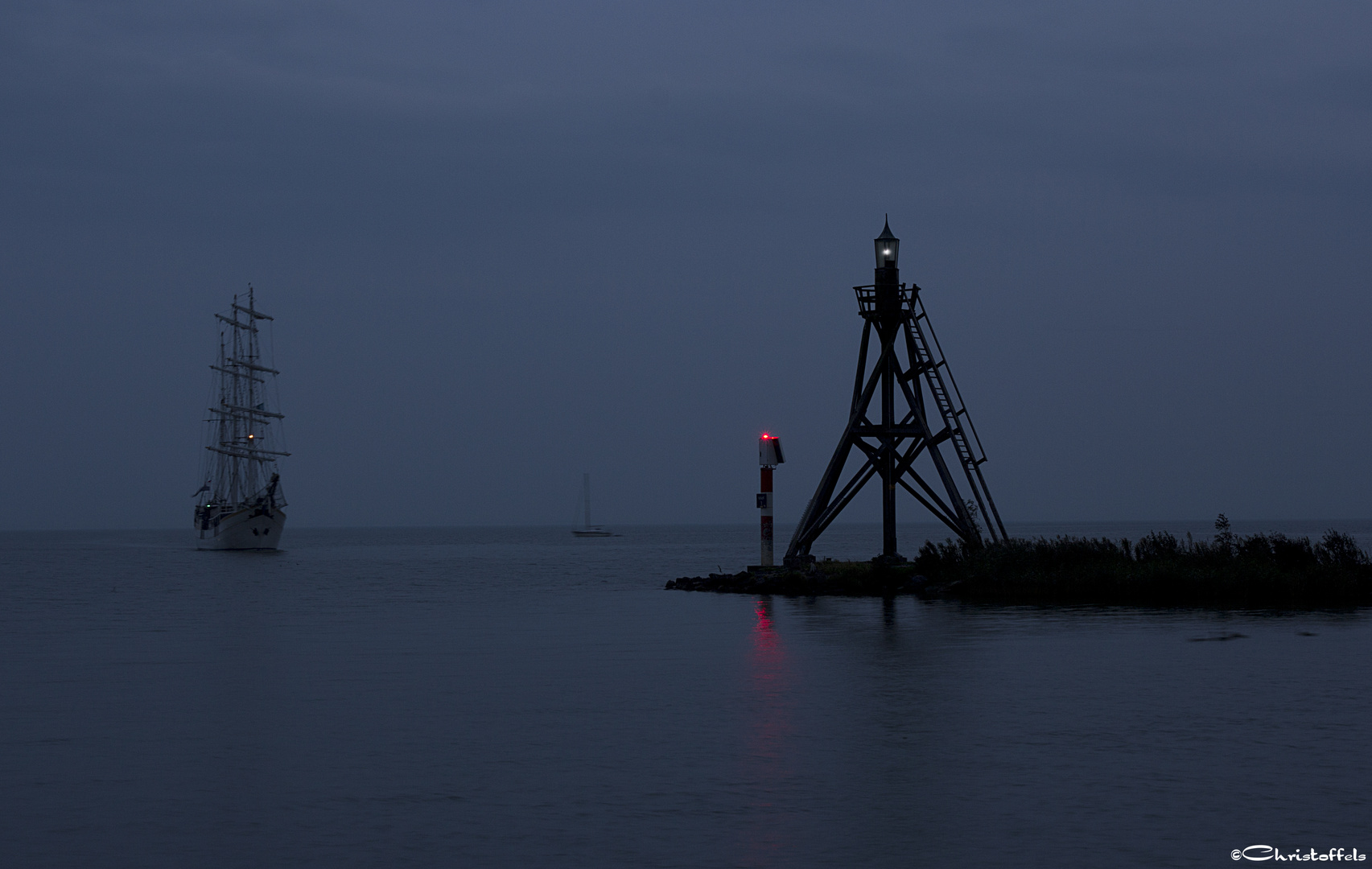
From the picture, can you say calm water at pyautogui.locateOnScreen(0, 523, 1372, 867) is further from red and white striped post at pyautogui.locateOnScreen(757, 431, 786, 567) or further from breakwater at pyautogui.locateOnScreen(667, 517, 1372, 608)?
red and white striped post at pyautogui.locateOnScreen(757, 431, 786, 567)

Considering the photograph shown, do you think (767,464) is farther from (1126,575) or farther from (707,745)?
(707,745)

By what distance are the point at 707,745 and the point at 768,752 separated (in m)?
0.94

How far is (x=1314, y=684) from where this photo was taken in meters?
19.3

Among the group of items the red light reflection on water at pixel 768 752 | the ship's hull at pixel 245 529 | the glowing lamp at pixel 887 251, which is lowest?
the red light reflection on water at pixel 768 752

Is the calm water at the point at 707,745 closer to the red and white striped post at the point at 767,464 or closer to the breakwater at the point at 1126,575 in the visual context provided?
the breakwater at the point at 1126,575

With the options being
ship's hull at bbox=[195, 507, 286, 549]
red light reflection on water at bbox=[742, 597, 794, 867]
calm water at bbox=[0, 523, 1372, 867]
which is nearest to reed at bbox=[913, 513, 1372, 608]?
calm water at bbox=[0, 523, 1372, 867]

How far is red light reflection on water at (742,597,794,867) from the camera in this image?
11133mm

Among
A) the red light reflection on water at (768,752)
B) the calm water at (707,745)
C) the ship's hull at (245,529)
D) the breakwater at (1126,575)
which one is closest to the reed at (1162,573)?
the breakwater at (1126,575)

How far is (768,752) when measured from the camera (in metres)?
15.3

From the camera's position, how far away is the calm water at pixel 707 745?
11.3 m

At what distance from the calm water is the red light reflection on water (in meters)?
0.06

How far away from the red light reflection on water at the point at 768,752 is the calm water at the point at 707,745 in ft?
0.19

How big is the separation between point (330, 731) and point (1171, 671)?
13.4 meters

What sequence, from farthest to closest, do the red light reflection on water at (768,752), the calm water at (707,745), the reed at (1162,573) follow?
the reed at (1162,573)
the calm water at (707,745)
the red light reflection on water at (768,752)
